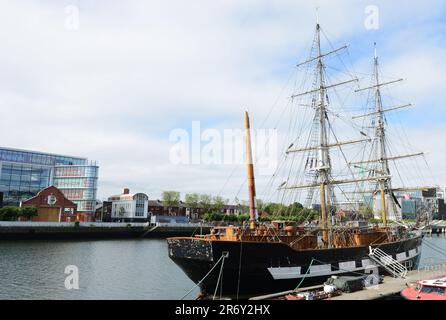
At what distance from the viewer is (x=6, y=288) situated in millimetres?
24844

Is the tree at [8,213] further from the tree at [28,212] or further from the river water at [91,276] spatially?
the river water at [91,276]

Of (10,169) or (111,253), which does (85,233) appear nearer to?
(111,253)

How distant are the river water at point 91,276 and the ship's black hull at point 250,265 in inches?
122

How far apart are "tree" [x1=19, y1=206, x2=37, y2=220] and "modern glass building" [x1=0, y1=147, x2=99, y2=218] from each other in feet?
63.4

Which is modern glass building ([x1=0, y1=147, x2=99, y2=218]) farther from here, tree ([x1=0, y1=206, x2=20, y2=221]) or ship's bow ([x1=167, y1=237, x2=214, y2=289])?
ship's bow ([x1=167, y1=237, x2=214, y2=289])

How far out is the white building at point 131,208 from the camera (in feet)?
322

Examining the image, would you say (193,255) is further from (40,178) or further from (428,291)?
(40,178)

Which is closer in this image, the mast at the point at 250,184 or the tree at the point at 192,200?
the mast at the point at 250,184

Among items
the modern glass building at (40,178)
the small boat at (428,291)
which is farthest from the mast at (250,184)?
the modern glass building at (40,178)

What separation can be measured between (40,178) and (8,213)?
1219 inches

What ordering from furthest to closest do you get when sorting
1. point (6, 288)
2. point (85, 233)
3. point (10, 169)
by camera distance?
point (10, 169)
point (85, 233)
point (6, 288)
